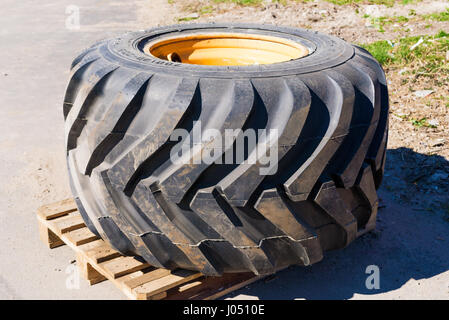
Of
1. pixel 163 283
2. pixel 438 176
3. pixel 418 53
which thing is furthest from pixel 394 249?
pixel 418 53

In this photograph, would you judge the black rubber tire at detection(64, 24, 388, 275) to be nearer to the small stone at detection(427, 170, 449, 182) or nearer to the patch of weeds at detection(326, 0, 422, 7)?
the small stone at detection(427, 170, 449, 182)

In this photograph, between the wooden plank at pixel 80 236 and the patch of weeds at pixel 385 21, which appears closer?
the wooden plank at pixel 80 236

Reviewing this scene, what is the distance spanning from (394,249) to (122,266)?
188 centimetres

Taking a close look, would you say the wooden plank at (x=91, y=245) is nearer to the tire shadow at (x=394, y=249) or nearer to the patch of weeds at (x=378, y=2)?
the tire shadow at (x=394, y=249)

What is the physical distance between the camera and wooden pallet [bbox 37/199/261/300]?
9.36 feet

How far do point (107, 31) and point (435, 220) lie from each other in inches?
318

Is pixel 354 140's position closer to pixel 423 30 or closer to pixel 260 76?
pixel 260 76

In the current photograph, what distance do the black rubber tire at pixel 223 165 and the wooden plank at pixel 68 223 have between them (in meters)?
0.54

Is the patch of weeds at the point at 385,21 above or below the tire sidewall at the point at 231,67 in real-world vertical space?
below

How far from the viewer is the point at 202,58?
399 cm

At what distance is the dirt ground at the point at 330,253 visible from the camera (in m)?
3.17

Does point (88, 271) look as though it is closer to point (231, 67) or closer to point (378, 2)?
point (231, 67)

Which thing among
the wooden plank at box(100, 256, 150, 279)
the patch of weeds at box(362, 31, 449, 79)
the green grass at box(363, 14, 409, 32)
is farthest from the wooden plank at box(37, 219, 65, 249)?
the green grass at box(363, 14, 409, 32)

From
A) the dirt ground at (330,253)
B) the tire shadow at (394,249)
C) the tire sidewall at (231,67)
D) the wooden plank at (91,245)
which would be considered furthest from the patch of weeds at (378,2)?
the wooden plank at (91,245)
